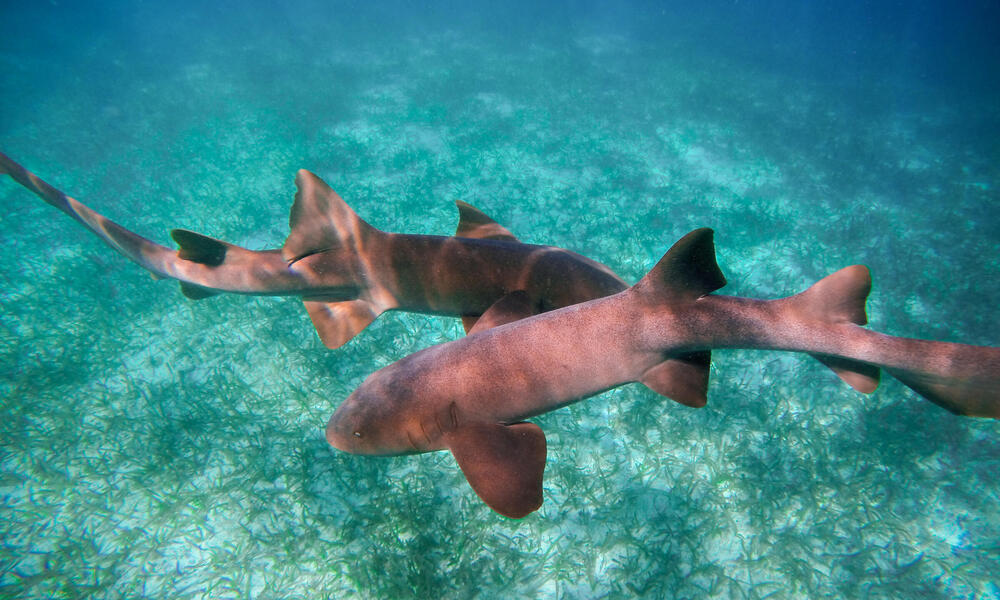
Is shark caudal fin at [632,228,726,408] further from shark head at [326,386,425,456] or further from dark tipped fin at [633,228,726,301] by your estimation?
shark head at [326,386,425,456]

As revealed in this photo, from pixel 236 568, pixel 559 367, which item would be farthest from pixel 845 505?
pixel 236 568

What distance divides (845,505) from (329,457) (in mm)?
5458

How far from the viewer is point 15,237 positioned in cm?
816

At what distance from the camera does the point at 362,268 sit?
149 inches

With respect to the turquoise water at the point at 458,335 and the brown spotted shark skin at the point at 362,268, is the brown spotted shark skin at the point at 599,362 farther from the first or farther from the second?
the turquoise water at the point at 458,335

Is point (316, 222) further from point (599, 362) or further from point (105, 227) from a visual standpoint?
point (599, 362)

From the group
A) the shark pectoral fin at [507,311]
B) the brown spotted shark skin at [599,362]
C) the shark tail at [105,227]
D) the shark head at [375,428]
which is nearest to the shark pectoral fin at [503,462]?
the brown spotted shark skin at [599,362]

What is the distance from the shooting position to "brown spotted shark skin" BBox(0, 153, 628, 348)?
3.53m

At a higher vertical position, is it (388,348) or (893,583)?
(388,348)

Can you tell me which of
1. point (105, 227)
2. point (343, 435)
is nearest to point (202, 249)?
point (105, 227)

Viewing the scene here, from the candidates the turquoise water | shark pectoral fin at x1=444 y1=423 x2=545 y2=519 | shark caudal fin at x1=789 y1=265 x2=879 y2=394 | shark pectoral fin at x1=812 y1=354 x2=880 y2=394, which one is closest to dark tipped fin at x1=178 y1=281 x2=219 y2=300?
the turquoise water

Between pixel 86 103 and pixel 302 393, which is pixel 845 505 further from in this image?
pixel 86 103

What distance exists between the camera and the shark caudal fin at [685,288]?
2.25m

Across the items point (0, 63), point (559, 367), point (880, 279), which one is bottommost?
point (880, 279)
